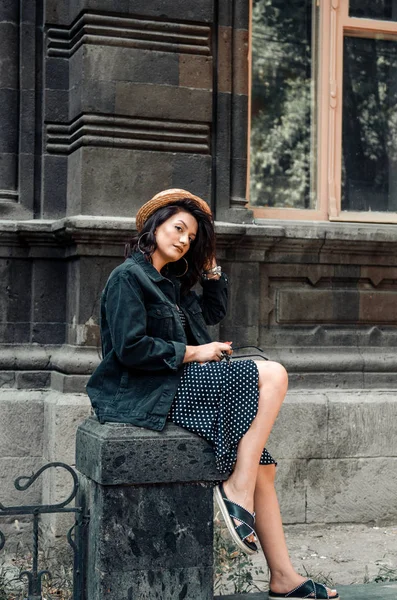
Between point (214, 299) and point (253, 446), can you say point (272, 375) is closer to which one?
point (253, 446)

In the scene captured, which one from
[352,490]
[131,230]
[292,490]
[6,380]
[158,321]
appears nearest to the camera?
→ [158,321]

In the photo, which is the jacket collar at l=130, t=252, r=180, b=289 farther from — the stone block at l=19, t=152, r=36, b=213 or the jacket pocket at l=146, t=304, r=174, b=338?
the stone block at l=19, t=152, r=36, b=213

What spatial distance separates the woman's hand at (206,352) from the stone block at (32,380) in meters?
2.75

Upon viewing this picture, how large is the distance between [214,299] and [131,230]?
181cm

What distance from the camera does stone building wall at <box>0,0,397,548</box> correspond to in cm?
620

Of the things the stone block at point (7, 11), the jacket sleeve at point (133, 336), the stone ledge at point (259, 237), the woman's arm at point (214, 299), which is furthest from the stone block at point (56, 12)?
the jacket sleeve at point (133, 336)

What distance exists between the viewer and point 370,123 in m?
7.45

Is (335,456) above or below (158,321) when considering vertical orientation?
below

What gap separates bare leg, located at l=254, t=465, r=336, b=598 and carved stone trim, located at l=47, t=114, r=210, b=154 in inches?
118

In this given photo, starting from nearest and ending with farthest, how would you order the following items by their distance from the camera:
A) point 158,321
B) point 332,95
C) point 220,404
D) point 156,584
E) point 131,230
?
point 156,584 < point 220,404 < point 158,321 < point 131,230 < point 332,95

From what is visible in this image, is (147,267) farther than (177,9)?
No

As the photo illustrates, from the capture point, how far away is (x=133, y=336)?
12.3ft

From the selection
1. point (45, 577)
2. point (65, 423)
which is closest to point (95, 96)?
point (65, 423)

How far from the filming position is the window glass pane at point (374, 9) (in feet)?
24.1
